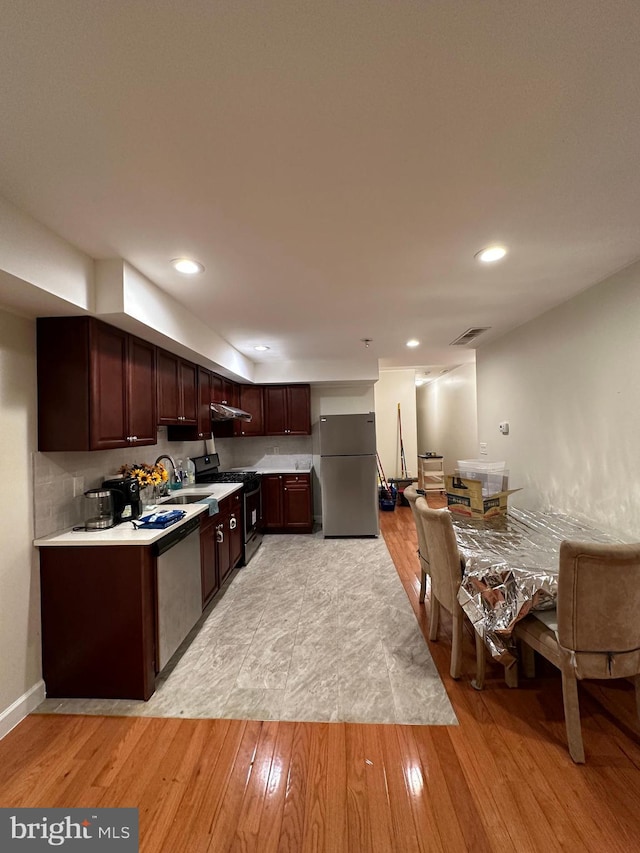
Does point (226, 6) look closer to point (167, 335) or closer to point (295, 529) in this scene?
point (167, 335)

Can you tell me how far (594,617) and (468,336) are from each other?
115 inches

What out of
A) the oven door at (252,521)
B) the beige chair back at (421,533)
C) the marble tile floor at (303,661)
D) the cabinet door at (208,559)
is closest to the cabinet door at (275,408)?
the oven door at (252,521)

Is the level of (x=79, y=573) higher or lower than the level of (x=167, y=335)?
lower

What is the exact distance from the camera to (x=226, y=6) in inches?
30.9

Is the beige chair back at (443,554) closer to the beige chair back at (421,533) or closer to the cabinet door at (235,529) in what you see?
the beige chair back at (421,533)

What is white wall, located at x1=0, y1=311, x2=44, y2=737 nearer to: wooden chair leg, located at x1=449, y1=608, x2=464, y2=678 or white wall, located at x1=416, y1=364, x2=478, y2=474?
wooden chair leg, located at x1=449, y1=608, x2=464, y2=678

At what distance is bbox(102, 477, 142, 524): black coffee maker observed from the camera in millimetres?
2287

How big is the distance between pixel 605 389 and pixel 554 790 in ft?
7.20

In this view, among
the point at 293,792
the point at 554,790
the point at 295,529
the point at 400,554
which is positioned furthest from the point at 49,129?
the point at 295,529

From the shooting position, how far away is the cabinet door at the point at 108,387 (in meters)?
1.99

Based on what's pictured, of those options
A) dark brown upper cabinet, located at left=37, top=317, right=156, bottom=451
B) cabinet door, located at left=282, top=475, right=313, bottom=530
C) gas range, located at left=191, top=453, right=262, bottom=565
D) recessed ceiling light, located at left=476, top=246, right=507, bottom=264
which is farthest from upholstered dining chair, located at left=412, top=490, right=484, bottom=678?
cabinet door, located at left=282, top=475, right=313, bottom=530

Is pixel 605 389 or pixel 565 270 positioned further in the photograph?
pixel 605 389

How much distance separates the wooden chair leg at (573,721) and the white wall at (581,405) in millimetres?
1094

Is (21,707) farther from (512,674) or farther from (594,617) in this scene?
(594,617)
